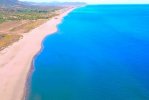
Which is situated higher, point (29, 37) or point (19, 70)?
point (19, 70)

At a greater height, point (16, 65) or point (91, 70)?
point (91, 70)

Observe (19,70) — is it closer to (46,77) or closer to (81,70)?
(46,77)

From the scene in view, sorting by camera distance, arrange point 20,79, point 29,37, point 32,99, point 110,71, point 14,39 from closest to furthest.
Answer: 1. point 32,99
2. point 20,79
3. point 110,71
4. point 14,39
5. point 29,37

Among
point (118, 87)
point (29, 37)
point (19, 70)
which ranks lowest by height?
point (29, 37)

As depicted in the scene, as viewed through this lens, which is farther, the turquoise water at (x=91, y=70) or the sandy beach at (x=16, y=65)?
the sandy beach at (x=16, y=65)

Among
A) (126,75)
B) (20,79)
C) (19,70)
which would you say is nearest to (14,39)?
(19,70)

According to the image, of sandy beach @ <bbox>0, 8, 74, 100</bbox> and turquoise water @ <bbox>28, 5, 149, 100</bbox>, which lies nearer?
turquoise water @ <bbox>28, 5, 149, 100</bbox>

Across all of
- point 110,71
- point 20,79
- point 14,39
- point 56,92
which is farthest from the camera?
point 14,39

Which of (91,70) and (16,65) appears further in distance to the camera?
(16,65)
